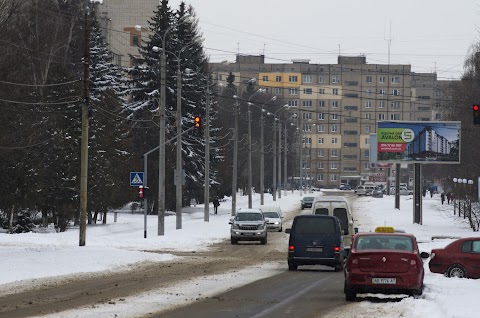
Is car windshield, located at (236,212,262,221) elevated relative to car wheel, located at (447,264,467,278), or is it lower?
elevated

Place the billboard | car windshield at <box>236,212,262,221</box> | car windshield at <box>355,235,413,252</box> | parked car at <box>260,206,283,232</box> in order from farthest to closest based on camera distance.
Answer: the billboard < parked car at <box>260,206,283,232</box> < car windshield at <box>236,212,262,221</box> < car windshield at <box>355,235,413,252</box>

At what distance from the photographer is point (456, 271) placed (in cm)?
3059

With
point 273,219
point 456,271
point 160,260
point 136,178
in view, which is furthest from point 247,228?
point 456,271

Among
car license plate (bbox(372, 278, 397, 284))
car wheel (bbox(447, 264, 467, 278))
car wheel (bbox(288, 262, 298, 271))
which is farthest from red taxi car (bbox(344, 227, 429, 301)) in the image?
car wheel (bbox(288, 262, 298, 271))

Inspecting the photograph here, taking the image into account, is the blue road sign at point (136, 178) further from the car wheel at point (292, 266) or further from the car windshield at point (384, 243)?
the car windshield at point (384, 243)

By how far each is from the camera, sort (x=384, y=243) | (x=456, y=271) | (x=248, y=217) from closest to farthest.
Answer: (x=384, y=243) < (x=456, y=271) < (x=248, y=217)

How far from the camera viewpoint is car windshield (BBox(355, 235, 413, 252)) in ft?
76.6

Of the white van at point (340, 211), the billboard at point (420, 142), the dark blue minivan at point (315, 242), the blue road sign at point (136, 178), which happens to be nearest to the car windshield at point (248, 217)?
the blue road sign at point (136, 178)

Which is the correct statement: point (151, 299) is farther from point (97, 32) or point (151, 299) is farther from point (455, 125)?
point (97, 32)

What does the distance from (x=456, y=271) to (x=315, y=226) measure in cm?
568

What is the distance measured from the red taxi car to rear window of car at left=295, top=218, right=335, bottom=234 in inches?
438

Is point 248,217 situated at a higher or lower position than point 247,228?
higher

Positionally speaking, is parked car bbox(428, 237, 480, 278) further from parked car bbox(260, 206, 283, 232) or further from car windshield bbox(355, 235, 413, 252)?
parked car bbox(260, 206, 283, 232)

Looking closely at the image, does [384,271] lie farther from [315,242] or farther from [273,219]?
[273,219]
